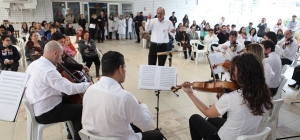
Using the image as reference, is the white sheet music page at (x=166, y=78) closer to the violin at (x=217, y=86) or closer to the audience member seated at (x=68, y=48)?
the violin at (x=217, y=86)

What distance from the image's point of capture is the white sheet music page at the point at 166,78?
7.83 feet

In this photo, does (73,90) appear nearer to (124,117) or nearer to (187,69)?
(124,117)

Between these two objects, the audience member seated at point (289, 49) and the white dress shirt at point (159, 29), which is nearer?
the white dress shirt at point (159, 29)

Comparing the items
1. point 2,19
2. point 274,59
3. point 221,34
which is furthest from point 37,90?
point 2,19

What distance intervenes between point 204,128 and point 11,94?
1.62m

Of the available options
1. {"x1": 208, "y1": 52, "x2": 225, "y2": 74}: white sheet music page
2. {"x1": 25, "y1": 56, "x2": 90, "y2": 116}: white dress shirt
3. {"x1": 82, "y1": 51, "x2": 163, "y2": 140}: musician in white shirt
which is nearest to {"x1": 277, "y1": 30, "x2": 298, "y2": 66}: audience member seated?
{"x1": 208, "y1": 52, "x2": 225, "y2": 74}: white sheet music page

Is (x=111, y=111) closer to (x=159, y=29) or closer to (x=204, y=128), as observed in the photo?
(x=204, y=128)

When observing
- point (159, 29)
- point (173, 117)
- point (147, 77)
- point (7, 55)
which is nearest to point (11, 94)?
point (147, 77)

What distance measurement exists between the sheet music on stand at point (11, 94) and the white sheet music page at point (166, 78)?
132cm

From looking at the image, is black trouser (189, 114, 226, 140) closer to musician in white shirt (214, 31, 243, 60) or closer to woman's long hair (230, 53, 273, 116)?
woman's long hair (230, 53, 273, 116)

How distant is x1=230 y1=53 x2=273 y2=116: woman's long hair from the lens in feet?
4.87

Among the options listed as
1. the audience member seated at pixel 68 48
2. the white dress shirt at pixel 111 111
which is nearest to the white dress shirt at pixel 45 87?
the white dress shirt at pixel 111 111

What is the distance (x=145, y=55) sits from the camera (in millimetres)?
7613

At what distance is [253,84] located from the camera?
1.50 m
